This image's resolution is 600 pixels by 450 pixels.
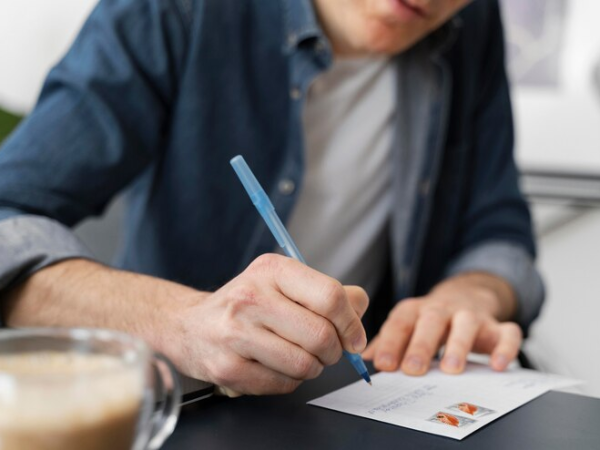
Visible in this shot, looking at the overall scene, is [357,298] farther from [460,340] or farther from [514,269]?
[514,269]

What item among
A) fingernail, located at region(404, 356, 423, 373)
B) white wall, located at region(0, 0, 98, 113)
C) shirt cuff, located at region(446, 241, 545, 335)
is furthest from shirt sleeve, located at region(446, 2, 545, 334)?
white wall, located at region(0, 0, 98, 113)

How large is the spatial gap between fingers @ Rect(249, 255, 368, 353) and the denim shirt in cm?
31

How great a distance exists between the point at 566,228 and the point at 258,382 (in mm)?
1780

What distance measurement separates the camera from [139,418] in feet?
1.36

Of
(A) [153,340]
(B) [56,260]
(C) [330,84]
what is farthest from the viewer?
(C) [330,84]

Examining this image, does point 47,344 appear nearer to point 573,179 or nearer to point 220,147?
point 220,147

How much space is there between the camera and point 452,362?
2.77 ft

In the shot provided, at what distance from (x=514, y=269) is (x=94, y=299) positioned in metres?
0.71

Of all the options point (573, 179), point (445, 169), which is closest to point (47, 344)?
point (445, 169)

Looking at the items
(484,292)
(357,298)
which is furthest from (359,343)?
(484,292)

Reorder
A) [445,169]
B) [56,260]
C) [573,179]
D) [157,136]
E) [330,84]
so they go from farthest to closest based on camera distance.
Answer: [573,179]
[445,169]
[330,84]
[157,136]
[56,260]

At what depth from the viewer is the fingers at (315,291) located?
627 mm

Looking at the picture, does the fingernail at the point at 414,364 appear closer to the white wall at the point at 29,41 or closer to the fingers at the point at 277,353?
the fingers at the point at 277,353

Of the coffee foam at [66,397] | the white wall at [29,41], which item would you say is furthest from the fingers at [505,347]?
the white wall at [29,41]
